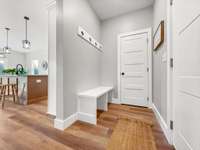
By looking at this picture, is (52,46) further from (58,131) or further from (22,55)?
(22,55)

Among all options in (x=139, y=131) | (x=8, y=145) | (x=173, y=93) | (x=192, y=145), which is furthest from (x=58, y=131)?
(x=173, y=93)

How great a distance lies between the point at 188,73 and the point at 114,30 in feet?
8.66

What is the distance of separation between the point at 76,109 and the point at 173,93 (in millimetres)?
1609

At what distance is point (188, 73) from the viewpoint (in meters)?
0.88

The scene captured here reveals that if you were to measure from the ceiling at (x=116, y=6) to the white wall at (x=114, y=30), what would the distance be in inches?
5.9

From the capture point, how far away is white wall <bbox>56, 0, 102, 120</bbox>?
5.11 ft

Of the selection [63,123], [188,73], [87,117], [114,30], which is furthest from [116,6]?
[63,123]

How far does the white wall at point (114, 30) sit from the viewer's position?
2.70 m

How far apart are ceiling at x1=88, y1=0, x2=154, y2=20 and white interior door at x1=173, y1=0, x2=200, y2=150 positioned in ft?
5.75

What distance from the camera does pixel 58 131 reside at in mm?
1502

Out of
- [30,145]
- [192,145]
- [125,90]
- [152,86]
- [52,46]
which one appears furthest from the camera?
[125,90]

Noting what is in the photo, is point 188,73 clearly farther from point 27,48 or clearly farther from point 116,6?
point 27,48

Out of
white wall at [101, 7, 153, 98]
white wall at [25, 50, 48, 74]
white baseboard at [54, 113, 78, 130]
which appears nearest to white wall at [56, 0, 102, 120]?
white baseboard at [54, 113, 78, 130]

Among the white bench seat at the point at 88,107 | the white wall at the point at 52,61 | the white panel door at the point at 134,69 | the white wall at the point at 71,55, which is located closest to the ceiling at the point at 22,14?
the white wall at the point at 52,61
